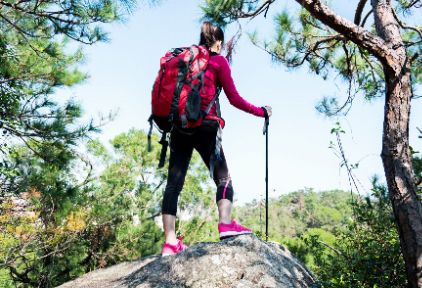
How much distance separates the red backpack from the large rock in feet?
2.29

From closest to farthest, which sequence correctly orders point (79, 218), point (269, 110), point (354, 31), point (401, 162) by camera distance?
1. point (401, 162)
2. point (354, 31)
3. point (269, 110)
4. point (79, 218)

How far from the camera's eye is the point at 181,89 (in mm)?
2016

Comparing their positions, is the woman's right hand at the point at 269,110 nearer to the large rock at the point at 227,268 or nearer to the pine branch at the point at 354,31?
the pine branch at the point at 354,31

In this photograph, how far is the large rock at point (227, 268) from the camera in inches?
78.2

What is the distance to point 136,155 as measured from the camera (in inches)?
440

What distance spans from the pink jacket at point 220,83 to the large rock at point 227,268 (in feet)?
2.43

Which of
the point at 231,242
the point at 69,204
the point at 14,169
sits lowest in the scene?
the point at 231,242

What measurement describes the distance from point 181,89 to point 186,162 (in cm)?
46

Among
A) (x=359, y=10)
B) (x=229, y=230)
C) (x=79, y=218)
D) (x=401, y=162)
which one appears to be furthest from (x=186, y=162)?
(x=79, y=218)

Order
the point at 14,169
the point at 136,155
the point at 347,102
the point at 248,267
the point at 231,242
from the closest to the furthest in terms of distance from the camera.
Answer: the point at 248,267
the point at 231,242
the point at 347,102
the point at 14,169
the point at 136,155

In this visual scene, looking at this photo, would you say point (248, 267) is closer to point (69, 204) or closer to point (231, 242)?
point (231, 242)


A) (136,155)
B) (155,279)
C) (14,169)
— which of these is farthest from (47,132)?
(136,155)

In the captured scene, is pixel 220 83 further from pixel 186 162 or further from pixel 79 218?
pixel 79 218

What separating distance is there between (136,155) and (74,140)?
6704 mm
